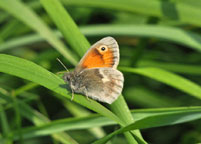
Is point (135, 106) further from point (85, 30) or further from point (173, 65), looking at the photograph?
point (85, 30)

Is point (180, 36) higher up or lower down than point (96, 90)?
higher up

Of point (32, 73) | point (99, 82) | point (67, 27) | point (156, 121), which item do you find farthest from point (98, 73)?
point (156, 121)

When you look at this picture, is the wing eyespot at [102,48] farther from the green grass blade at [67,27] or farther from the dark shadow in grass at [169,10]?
the dark shadow in grass at [169,10]

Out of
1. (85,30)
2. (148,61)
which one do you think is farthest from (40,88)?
(148,61)

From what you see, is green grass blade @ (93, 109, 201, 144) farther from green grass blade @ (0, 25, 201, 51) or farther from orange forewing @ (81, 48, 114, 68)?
green grass blade @ (0, 25, 201, 51)

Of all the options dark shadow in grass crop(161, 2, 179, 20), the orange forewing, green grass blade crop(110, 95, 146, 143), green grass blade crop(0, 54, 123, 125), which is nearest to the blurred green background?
dark shadow in grass crop(161, 2, 179, 20)

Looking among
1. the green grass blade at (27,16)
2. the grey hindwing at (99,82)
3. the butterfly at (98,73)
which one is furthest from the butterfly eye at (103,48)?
the green grass blade at (27,16)
